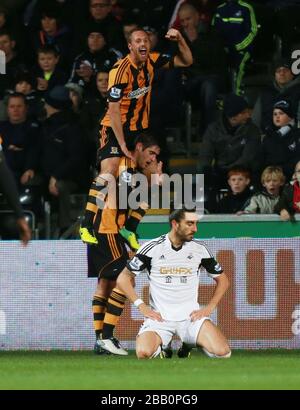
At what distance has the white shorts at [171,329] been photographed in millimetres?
12070

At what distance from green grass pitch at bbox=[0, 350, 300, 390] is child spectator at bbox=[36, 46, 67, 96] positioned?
4709mm

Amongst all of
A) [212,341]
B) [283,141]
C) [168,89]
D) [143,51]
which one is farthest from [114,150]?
[168,89]

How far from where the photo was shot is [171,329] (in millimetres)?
12188

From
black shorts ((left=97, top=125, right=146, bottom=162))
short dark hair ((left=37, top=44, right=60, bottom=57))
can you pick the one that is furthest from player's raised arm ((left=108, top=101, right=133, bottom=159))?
short dark hair ((left=37, top=44, right=60, bottom=57))

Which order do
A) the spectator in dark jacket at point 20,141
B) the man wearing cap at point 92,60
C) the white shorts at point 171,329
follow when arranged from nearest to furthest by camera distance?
the white shorts at point 171,329
the spectator in dark jacket at point 20,141
the man wearing cap at point 92,60

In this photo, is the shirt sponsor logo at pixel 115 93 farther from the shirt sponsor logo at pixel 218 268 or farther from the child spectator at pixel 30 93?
the child spectator at pixel 30 93

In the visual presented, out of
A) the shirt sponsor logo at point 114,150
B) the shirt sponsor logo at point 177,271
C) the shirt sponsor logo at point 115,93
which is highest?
the shirt sponsor logo at point 115,93

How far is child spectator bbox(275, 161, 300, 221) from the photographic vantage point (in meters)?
13.7

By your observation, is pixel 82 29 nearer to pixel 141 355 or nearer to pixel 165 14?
pixel 165 14

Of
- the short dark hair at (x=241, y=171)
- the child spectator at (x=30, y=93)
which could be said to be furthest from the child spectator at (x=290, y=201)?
the child spectator at (x=30, y=93)

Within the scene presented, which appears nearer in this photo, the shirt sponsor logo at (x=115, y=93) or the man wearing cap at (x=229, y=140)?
the shirt sponsor logo at (x=115, y=93)

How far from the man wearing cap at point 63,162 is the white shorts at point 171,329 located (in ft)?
11.5

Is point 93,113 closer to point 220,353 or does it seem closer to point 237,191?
point 237,191
